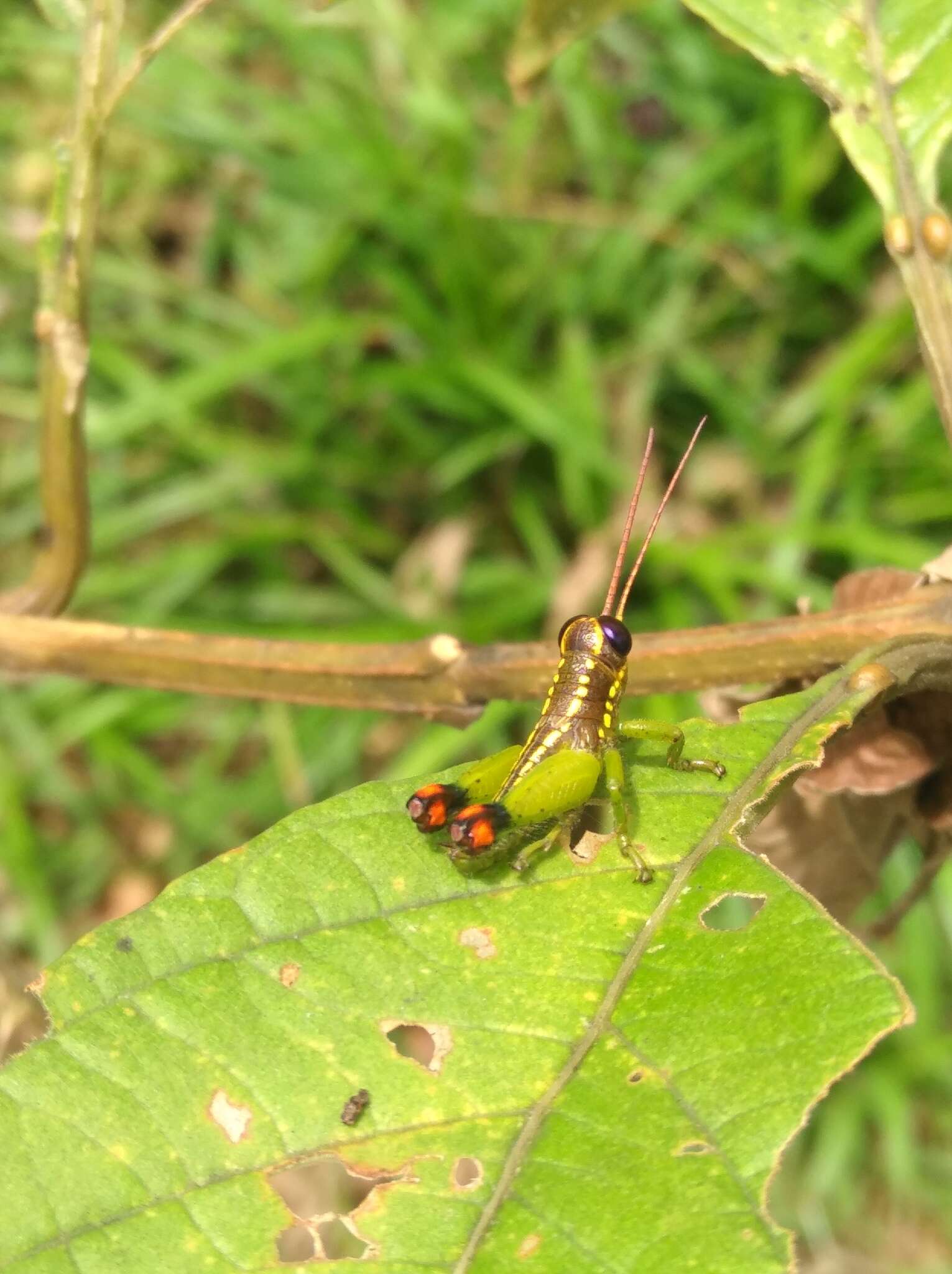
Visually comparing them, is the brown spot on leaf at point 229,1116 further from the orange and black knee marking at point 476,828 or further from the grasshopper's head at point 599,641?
the grasshopper's head at point 599,641

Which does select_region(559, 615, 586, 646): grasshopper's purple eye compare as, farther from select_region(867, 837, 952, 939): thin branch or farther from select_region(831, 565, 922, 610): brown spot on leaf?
select_region(867, 837, 952, 939): thin branch

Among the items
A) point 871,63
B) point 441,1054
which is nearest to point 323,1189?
point 441,1054

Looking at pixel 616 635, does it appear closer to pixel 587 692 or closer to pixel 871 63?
pixel 587 692

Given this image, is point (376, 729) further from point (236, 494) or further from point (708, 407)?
point (708, 407)

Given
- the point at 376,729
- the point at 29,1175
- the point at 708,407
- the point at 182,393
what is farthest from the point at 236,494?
the point at 29,1175

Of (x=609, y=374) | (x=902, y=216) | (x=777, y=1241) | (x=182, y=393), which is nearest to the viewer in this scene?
(x=777, y=1241)
